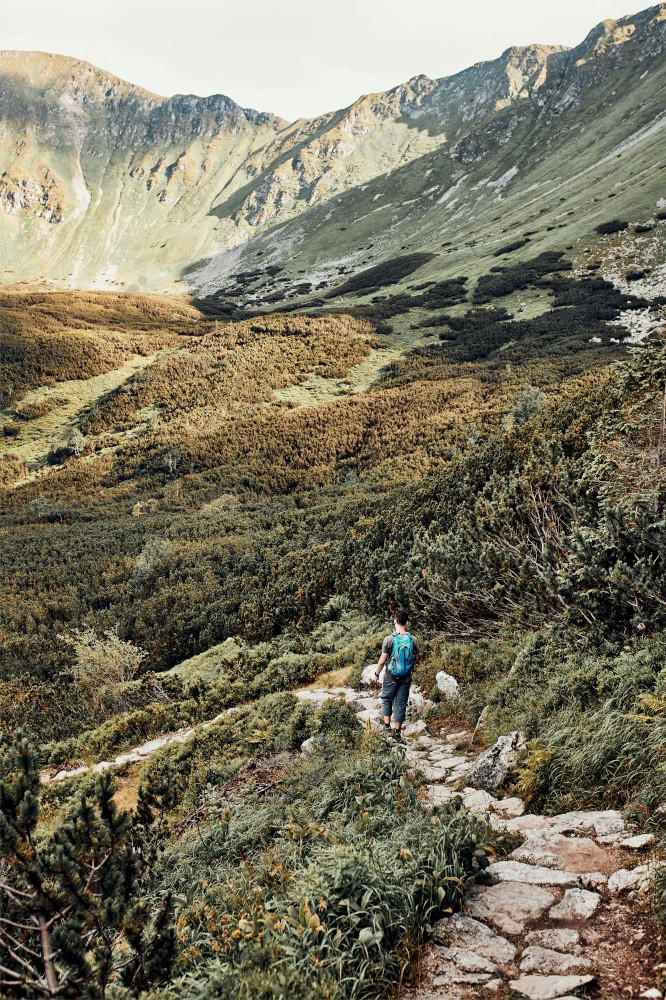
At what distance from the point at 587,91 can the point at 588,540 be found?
15742 cm

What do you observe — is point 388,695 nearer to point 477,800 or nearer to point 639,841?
point 477,800

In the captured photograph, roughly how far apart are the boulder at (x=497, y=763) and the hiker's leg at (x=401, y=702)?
51.2 inches

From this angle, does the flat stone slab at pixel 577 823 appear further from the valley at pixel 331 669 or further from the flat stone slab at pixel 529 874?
the flat stone slab at pixel 529 874

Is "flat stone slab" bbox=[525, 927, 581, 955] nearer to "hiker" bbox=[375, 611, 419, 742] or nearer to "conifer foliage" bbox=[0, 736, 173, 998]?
"conifer foliage" bbox=[0, 736, 173, 998]

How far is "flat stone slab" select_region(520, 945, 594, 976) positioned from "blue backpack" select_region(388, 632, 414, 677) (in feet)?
12.5

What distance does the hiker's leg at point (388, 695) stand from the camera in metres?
7.02

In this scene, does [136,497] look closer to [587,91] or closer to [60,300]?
[60,300]

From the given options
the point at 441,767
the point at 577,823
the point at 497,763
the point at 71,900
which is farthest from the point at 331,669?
the point at 71,900

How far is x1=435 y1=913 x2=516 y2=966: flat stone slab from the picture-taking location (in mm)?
3154

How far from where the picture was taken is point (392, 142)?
190m

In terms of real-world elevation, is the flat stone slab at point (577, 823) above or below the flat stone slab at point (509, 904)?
below

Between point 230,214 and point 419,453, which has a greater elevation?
point 230,214

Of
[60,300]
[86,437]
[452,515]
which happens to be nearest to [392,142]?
[60,300]

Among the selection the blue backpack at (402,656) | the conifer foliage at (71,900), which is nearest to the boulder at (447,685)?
the blue backpack at (402,656)
